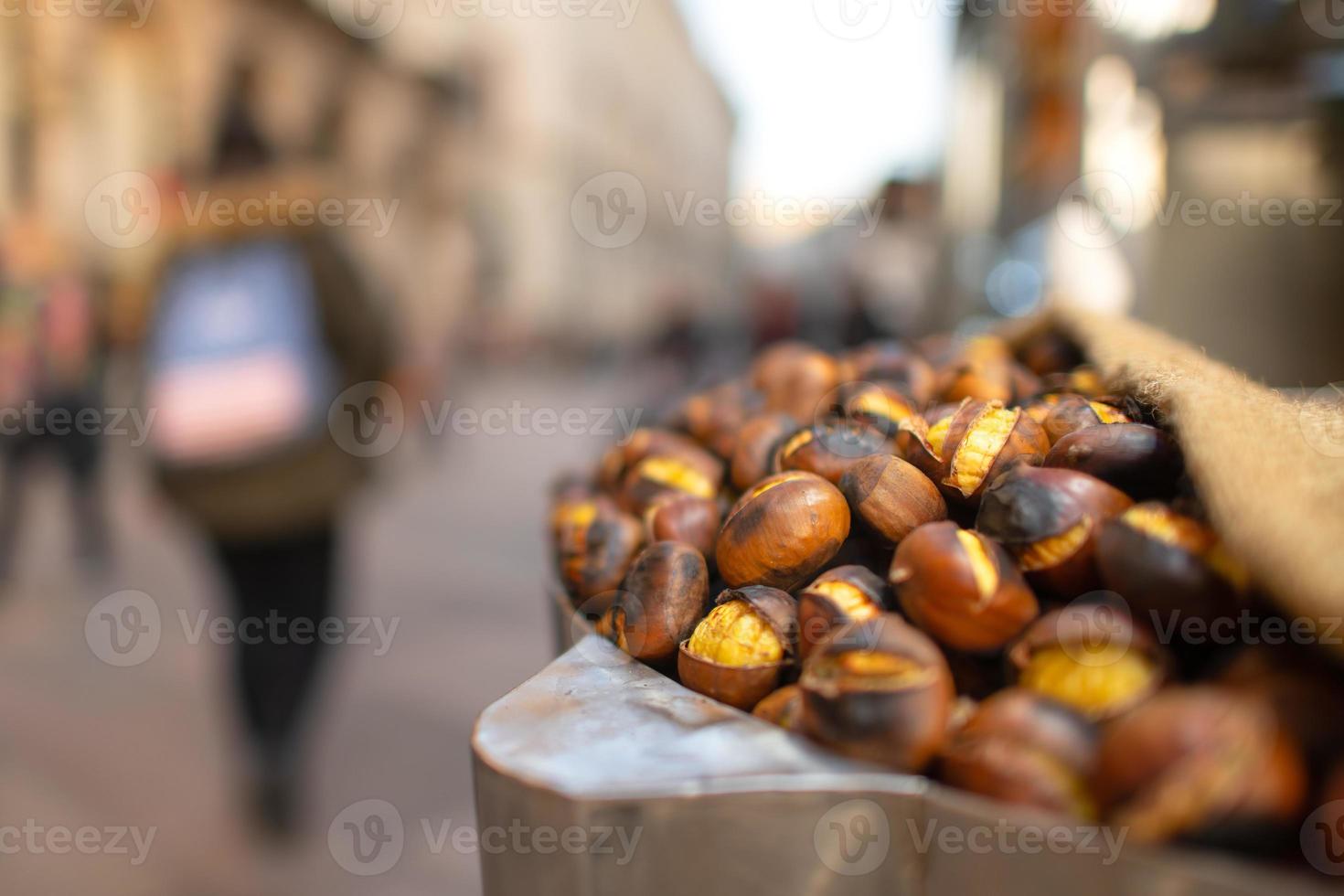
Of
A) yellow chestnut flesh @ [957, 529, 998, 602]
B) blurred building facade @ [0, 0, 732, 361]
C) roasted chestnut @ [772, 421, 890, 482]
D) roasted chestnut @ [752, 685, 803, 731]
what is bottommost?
roasted chestnut @ [752, 685, 803, 731]

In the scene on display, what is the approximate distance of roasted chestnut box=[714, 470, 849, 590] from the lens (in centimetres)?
97

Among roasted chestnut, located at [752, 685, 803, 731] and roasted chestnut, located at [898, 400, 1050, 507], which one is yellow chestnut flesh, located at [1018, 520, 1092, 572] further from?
roasted chestnut, located at [752, 685, 803, 731]

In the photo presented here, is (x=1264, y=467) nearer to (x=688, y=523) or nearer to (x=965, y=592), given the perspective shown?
(x=965, y=592)

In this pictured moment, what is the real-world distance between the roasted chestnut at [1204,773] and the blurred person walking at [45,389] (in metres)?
5.87

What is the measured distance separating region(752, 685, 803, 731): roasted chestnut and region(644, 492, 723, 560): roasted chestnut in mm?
251

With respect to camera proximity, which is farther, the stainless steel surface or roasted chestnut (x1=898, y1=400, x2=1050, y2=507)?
roasted chestnut (x1=898, y1=400, x2=1050, y2=507)

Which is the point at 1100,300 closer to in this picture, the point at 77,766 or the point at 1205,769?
the point at 1205,769

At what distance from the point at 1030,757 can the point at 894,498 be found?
1.14ft

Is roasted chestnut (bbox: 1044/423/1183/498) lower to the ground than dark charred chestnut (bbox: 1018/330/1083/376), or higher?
lower

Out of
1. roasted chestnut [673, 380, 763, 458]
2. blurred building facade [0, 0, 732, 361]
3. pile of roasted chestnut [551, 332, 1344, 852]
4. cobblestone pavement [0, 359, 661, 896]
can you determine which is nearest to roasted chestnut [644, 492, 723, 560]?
pile of roasted chestnut [551, 332, 1344, 852]

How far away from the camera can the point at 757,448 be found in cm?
126

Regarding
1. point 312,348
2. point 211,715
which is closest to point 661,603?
point 312,348

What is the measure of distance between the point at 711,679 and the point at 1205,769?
A: 1.41 ft

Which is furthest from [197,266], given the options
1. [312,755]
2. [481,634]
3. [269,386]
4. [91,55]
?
[91,55]
